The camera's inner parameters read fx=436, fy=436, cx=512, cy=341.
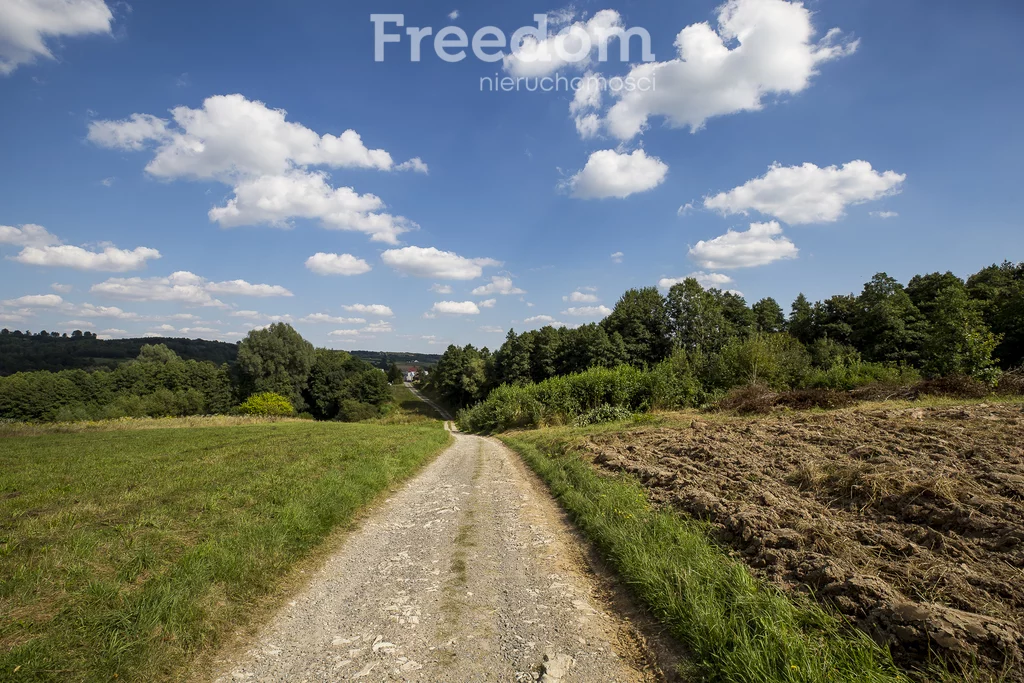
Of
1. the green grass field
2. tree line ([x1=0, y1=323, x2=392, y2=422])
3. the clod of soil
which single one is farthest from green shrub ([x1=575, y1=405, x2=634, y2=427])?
tree line ([x1=0, y1=323, x2=392, y2=422])

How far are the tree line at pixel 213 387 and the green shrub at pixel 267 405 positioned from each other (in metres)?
0.53

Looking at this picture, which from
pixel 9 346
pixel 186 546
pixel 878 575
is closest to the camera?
pixel 878 575

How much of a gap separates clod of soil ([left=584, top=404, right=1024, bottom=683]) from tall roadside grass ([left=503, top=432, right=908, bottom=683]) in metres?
0.28

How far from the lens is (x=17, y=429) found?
1005 inches

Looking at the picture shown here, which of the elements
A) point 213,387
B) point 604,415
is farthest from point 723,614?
point 213,387

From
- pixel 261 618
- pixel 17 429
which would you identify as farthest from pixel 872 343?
pixel 17 429

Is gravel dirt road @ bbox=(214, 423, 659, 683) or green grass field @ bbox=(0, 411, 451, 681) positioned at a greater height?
green grass field @ bbox=(0, 411, 451, 681)

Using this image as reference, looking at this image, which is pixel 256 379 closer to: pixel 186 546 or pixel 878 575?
pixel 186 546

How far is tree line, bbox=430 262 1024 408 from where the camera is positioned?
26141 millimetres

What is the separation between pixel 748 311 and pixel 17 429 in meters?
80.4

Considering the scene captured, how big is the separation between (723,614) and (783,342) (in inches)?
1574

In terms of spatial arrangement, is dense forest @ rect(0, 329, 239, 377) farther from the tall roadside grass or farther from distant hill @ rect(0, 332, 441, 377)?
the tall roadside grass

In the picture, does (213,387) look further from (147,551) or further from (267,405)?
(147,551)

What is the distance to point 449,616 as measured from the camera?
14.2 ft
